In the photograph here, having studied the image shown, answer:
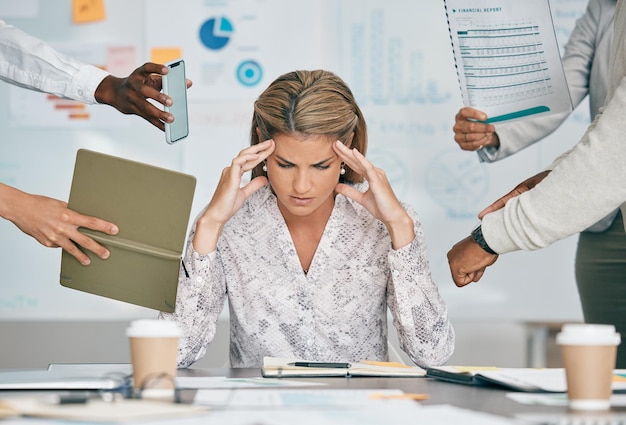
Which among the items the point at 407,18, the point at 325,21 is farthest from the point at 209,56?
the point at 407,18

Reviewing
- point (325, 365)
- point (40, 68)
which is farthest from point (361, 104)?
point (325, 365)

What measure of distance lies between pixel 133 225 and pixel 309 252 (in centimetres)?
54

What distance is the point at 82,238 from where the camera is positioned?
6.27 ft

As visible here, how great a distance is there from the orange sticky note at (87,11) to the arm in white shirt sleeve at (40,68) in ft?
2.91

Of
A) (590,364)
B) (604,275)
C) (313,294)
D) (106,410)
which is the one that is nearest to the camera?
(106,410)

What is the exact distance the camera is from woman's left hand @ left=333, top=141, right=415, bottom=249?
6.79 feet

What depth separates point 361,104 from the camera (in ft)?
11.1

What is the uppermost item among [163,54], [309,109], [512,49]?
[163,54]

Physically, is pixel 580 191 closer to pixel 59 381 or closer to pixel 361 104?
pixel 59 381

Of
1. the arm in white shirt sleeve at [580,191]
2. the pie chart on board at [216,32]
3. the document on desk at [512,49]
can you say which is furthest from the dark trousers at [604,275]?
the pie chart on board at [216,32]

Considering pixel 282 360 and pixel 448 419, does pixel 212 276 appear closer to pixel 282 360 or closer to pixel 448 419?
pixel 282 360

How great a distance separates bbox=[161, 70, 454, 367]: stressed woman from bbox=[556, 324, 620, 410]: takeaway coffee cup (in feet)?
2.82

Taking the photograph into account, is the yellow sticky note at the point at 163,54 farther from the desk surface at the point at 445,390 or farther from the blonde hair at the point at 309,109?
the desk surface at the point at 445,390

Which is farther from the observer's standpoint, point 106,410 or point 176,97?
point 176,97
